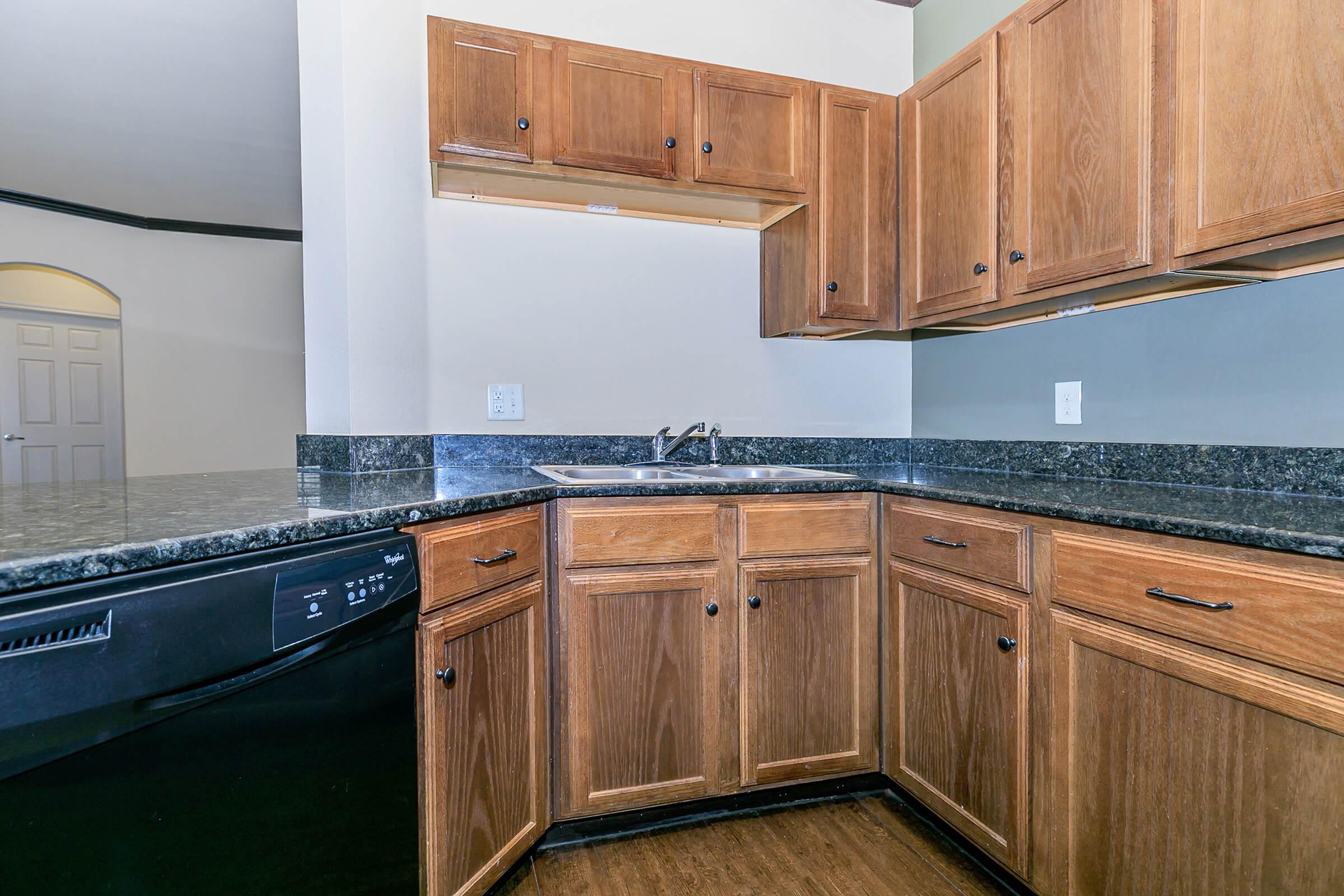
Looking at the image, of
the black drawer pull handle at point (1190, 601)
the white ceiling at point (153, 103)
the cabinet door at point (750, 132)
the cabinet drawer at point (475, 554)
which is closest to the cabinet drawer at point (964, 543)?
the black drawer pull handle at point (1190, 601)

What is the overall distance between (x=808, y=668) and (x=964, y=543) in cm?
53

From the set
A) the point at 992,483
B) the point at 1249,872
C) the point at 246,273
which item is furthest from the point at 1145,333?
the point at 246,273

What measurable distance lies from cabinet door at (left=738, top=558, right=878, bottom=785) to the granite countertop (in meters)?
0.24

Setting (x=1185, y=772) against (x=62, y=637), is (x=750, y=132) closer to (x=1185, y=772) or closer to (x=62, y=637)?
(x=1185, y=772)

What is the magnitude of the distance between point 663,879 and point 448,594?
0.84 meters

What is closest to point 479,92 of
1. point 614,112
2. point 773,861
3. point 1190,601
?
point 614,112

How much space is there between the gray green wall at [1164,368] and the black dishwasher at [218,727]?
1.73 metres

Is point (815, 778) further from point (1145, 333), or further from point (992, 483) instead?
point (1145, 333)

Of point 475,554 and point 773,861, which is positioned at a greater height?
point 475,554

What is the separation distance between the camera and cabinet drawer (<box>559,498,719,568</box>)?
160 centimetres

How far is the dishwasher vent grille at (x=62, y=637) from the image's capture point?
618mm

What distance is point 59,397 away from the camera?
14.9ft

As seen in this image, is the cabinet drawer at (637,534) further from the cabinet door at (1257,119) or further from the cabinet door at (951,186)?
the cabinet door at (1257,119)

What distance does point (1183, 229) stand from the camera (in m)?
1.34
